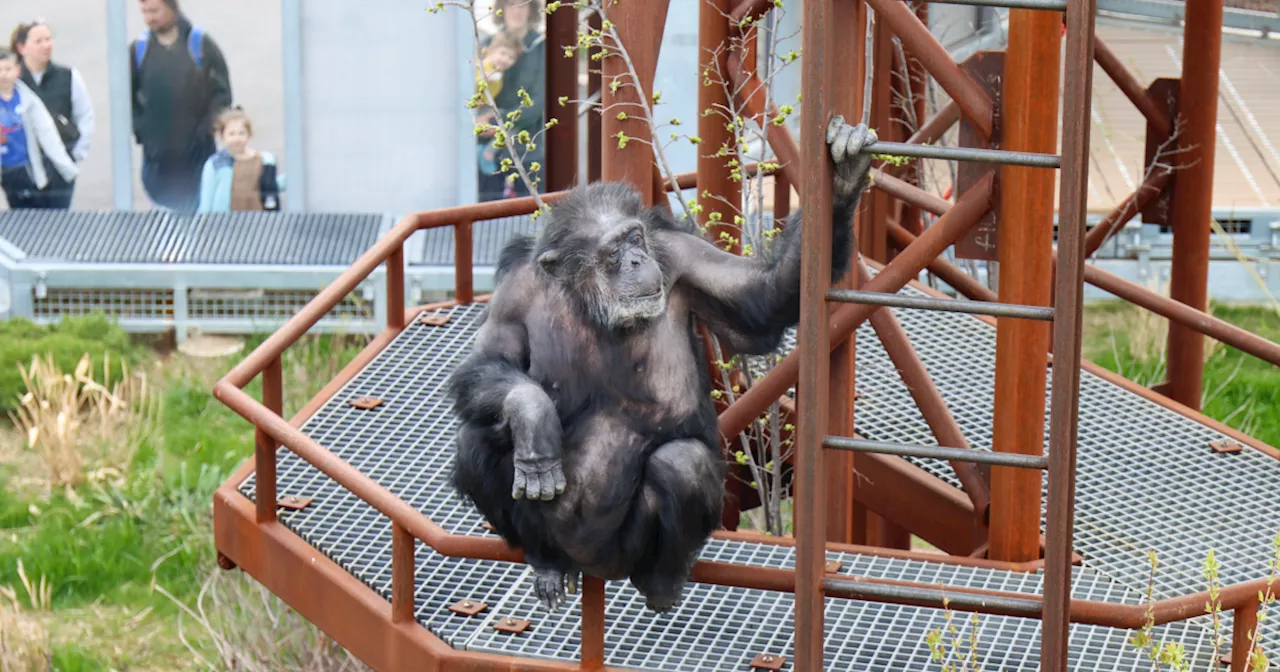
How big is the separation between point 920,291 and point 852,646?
7.75 feet

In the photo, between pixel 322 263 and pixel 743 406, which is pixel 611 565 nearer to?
pixel 743 406

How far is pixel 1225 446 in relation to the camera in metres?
6.27

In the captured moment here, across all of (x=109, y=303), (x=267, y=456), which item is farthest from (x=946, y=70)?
(x=109, y=303)

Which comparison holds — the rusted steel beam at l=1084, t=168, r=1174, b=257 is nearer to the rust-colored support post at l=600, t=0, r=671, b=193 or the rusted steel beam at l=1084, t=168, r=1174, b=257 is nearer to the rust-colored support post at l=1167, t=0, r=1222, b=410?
the rust-colored support post at l=1167, t=0, r=1222, b=410

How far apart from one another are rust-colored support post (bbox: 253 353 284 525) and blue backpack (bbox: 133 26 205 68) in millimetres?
6823

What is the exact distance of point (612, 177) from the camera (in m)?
5.46

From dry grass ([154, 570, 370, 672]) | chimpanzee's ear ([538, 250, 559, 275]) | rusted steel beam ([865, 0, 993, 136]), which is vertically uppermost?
rusted steel beam ([865, 0, 993, 136])

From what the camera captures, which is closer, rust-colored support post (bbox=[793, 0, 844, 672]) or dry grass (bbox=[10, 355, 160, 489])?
rust-colored support post (bbox=[793, 0, 844, 672])

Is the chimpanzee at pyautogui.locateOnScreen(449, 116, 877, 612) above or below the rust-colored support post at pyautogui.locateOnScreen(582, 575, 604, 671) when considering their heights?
above

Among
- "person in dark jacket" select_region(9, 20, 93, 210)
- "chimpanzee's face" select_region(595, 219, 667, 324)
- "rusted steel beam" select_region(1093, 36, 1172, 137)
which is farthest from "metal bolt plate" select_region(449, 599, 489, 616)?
"person in dark jacket" select_region(9, 20, 93, 210)

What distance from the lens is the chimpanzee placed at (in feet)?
14.6

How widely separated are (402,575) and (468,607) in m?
0.37

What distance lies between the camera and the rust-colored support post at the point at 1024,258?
4.69 meters

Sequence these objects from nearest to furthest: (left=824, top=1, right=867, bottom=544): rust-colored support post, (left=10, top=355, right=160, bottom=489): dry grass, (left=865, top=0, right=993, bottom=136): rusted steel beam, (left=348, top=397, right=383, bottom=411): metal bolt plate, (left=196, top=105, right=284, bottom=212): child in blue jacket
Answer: (left=865, top=0, right=993, bottom=136): rusted steel beam → (left=824, top=1, right=867, bottom=544): rust-colored support post → (left=348, top=397, right=383, bottom=411): metal bolt plate → (left=10, top=355, right=160, bottom=489): dry grass → (left=196, top=105, right=284, bottom=212): child in blue jacket
